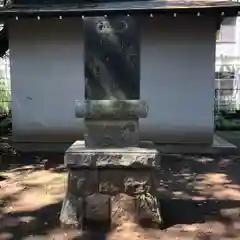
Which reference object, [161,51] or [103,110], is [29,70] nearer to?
[161,51]

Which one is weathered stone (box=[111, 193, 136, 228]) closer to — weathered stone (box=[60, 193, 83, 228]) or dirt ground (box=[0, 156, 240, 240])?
dirt ground (box=[0, 156, 240, 240])

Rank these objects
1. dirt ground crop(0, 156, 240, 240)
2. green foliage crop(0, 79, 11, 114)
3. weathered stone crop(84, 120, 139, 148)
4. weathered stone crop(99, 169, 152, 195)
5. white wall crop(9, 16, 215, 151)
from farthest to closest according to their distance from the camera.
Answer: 1. green foliage crop(0, 79, 11, 114)
2. white wall crop(9, 16, 215, 151)
3. weathered stone crop(84, 120, 139, 148)
4. weathered stone crop(99, 169, 152, 195)
5. dirt ground crop(0, 156, 240, 240)

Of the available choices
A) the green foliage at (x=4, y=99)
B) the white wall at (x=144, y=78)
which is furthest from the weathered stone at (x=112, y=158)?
the green foliage at (x=4, y=99)

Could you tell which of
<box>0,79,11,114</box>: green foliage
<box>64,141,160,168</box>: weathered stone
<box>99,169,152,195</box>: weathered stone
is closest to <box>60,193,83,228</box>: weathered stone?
<box>99,169,152,195</box>: weathered stone

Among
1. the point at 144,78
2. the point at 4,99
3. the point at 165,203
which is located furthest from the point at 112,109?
the point at 4,99

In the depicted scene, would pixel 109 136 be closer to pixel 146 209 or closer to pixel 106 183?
pixel 106 183

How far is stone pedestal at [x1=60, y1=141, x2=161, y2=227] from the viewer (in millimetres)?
4898

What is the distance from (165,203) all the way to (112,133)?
1443 mm

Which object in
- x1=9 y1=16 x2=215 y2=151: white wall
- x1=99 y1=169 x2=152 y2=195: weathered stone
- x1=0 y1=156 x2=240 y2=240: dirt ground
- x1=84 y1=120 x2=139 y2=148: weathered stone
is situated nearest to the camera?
x1=0 y1=156 x2=240 y2=240: dirt ground

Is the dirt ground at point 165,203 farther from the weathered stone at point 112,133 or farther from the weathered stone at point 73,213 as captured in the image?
the weathered stone at point 112,133

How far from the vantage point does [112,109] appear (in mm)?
5023

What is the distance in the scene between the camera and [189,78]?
32.8 ft

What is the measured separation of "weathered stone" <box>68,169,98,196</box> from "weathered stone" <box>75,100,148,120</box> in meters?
0.62

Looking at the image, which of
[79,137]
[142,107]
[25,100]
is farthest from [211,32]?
[142,107]
